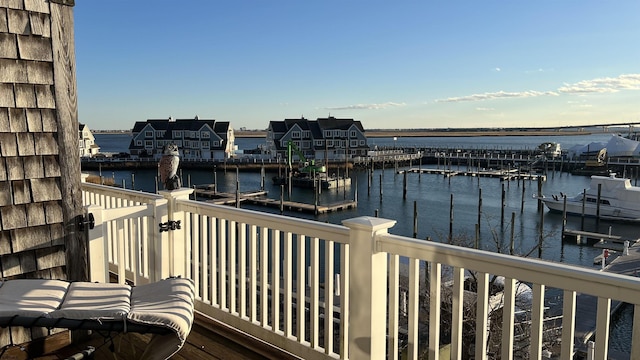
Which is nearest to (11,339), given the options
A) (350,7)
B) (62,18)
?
(62,18)

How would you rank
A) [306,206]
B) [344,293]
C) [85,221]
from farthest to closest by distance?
[306,206] < [85,221] < [344,293]

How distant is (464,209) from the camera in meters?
31.9

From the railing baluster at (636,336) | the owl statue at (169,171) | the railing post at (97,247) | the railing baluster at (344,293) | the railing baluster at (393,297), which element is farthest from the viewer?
the owl statue at (169,171)

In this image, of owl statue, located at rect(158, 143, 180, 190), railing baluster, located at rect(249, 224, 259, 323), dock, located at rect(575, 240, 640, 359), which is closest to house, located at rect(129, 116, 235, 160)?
dock, located at rect(575, 240, 640, 359)

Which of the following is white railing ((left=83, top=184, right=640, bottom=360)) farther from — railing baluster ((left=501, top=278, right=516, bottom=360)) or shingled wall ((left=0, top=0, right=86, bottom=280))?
shingled wall ((left=0, top=0, right=86, bottom=280))

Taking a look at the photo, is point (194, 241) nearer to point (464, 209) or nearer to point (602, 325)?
point (602, 325)

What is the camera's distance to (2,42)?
2584 millimetres

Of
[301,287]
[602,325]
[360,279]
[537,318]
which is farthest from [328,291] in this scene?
[602,325]

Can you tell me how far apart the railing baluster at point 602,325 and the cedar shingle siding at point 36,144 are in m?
2.91

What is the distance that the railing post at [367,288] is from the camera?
2.23 m

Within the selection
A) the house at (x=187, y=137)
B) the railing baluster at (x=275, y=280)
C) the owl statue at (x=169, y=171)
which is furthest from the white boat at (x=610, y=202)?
the house at (x=187, y=137)

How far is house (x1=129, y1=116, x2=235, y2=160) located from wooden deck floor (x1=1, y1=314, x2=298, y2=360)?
178 ft

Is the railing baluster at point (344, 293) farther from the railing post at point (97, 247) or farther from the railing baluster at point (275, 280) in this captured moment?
the railing post at point (97, 247)

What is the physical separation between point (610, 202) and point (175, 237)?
31667mm
